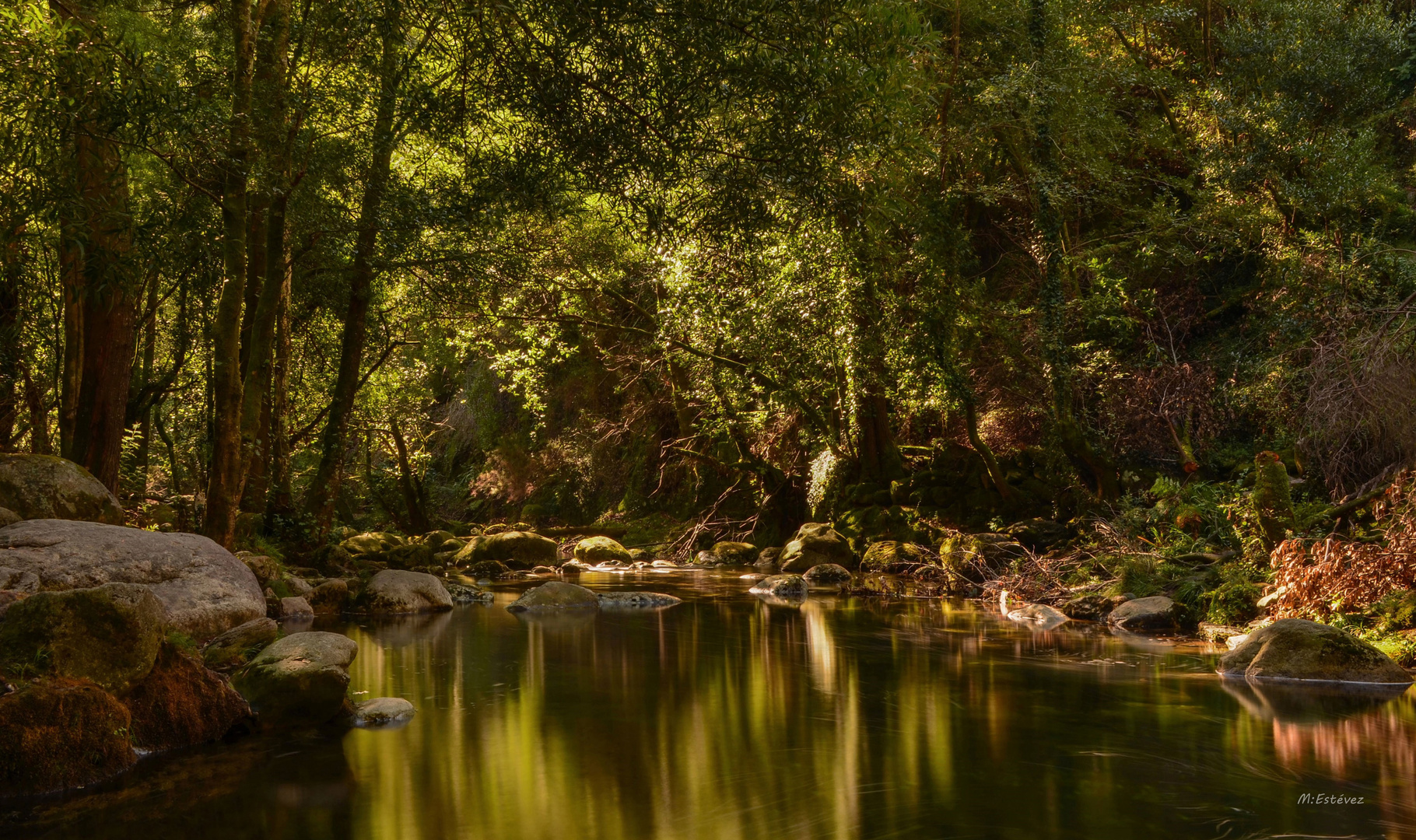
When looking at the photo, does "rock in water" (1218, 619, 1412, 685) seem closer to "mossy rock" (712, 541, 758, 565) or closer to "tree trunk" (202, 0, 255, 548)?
"tree trunk" (202, 0, 255, 548)

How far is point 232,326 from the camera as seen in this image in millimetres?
10656

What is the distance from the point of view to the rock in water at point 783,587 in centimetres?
1471

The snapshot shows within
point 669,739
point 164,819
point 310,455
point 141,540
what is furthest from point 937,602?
point 310,455

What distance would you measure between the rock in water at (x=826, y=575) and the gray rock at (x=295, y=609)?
7515 millimetres

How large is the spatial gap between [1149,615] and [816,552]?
23.5 feet

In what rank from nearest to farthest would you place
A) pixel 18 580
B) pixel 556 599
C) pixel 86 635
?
pixel 86 635, pixel 18 580, pixel 556 599

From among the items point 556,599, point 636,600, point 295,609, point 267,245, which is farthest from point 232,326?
point 636,600

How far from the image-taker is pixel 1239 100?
15.3m

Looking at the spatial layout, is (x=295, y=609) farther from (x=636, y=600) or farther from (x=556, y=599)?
(x=636, y=600)

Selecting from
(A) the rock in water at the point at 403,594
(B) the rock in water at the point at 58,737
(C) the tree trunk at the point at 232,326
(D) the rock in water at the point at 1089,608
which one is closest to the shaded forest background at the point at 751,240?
(C) the tree trunk at the point at 232,326

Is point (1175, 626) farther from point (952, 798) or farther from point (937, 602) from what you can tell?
point (952, 798)

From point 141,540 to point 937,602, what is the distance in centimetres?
953

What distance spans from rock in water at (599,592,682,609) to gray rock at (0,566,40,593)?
24.3 ft

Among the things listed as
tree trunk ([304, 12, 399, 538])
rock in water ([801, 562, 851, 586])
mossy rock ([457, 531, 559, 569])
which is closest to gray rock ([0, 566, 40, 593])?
tree trunk ([304, 12, 399, 538])
